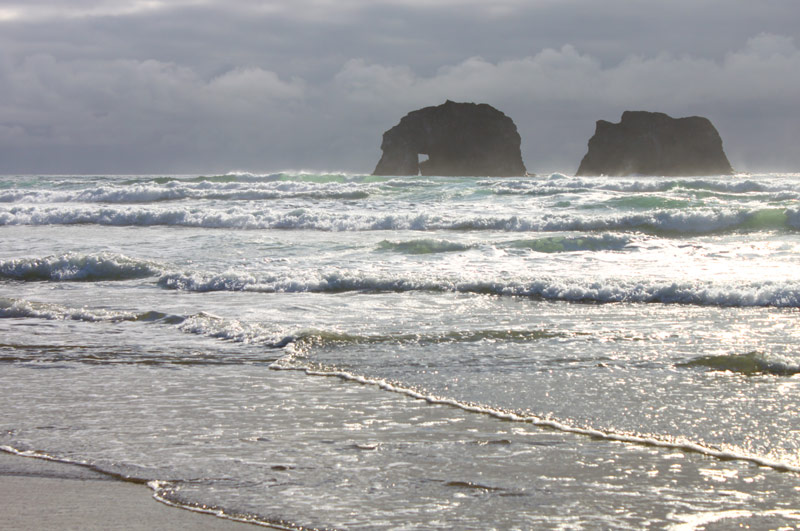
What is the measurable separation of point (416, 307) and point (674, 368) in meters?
3.59

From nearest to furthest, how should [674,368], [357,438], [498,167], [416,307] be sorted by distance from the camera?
[357,438] → [674,368] → [416,307] → [498,167]

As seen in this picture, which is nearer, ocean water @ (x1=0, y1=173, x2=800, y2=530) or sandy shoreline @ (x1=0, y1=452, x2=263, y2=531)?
sandy shoreline @ (x1=0, y1=452, x2=263, y2=531)

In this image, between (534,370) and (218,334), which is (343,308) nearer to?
(218,334)

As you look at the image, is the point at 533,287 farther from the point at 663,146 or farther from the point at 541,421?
the point at 663,146

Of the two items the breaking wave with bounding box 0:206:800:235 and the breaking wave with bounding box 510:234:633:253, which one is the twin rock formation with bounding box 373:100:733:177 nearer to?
the breaking wave with bounding box 0:206:800:235

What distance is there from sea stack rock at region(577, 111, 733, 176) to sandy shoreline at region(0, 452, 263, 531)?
87897 millimetres

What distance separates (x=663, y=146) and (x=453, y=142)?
1003 inches

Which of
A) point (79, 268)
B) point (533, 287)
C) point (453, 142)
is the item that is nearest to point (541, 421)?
point (533, 287)

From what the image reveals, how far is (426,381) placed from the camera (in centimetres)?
515

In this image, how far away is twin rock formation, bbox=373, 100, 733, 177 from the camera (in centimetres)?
8628

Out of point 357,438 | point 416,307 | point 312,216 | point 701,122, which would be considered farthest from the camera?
point 701,122

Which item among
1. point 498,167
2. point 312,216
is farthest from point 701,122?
point 312,216

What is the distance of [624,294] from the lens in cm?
894

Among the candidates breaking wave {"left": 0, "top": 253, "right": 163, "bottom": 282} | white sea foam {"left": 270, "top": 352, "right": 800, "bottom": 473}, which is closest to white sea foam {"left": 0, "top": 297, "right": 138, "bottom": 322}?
breaking wave {"left": 0, "top": 253, "right": 163, "bottom": 282}
